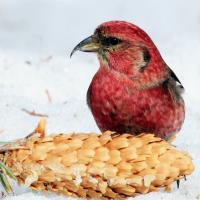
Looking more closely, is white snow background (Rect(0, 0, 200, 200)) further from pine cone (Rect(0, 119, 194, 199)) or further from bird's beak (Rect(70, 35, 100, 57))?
bird's beak (Rect(70, 35, 100, 57))

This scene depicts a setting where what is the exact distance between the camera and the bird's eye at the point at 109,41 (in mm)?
3855

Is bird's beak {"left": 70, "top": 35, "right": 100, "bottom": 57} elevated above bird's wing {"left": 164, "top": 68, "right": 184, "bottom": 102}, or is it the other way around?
bird's beak {"left": 70, "top": 35, "right": 100, "bottom": 57}

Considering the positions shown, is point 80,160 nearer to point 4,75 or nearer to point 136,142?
point 136,142

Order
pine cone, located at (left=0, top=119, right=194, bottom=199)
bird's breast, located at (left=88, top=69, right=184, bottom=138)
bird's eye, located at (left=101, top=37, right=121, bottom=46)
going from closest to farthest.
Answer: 1. pine cone, located at (left=0, top=119, right=194, bottom=199)
2. bird's breast, located at (left=88, top=69, right=184, bottom=138)
3. bird's eye, located at (left=101, top=37, right=121, bottom=46)

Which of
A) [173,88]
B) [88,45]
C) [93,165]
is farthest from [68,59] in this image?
[93,165]

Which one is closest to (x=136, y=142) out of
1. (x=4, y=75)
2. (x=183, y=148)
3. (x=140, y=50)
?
(x=140, y=50)

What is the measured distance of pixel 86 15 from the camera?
6.75 meters

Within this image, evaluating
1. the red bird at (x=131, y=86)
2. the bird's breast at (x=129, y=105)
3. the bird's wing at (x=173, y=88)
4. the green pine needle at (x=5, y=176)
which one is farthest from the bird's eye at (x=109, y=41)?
the green pine needle at (x=5, y=176)

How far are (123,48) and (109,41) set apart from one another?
0.26 feet

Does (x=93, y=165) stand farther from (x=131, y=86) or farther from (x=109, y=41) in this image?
(x=109, y=41)

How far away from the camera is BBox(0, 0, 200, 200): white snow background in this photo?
14.9 ft

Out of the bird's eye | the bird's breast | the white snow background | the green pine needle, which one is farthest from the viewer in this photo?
the white snow background

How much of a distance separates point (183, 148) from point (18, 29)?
8.39 ft

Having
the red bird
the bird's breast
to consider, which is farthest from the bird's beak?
the bird's breast
